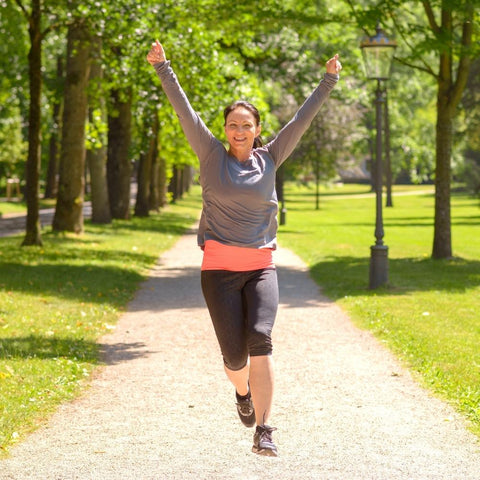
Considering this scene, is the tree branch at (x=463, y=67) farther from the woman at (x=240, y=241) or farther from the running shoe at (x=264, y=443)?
the running shoe at (x=264, y=443)

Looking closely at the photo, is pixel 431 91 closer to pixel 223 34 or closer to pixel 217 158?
pixel 223 34

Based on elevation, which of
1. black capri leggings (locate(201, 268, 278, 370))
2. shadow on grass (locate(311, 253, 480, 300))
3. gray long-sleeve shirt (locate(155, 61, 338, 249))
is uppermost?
gray long-sleeve shirt (locate(155, 61, 338, 249))

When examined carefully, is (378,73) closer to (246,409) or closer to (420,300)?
(420,300)

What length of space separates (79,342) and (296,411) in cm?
326

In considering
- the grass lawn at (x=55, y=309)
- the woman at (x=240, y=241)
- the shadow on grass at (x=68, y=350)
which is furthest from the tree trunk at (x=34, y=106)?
the woman at (x=240, y=241)

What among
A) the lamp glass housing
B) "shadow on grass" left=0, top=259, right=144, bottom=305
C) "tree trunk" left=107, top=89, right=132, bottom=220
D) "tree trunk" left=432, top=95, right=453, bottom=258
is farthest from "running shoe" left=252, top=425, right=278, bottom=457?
"tree trunk" left=107, top=89, right=132, bottom=220

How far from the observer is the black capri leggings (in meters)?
5.17

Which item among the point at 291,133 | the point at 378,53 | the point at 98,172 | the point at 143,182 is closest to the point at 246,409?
the point at 291,133

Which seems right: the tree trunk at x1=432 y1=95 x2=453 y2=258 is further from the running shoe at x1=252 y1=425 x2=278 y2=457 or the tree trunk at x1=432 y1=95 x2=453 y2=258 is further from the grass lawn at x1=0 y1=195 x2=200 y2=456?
the running shoe at x1=252 y1=425 x2=278 y2=457

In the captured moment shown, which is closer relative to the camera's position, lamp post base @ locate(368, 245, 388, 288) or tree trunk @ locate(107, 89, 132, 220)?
lamp post base @ locate(368, 245, 388, 288)

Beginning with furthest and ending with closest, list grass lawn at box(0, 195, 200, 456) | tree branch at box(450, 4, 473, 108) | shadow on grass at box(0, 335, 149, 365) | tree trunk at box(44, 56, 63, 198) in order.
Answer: tree trunk at box(44, 56, 63, 198) → tree branch at box(450, 4, 473, 108) → shadow on grass at box(0, 335, 149, 365) → grass lawn at box(0, 195, 200, 456)

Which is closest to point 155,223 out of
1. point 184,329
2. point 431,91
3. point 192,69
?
point 192,69

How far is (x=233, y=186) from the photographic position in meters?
5.14

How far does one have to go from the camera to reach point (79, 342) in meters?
9.34
